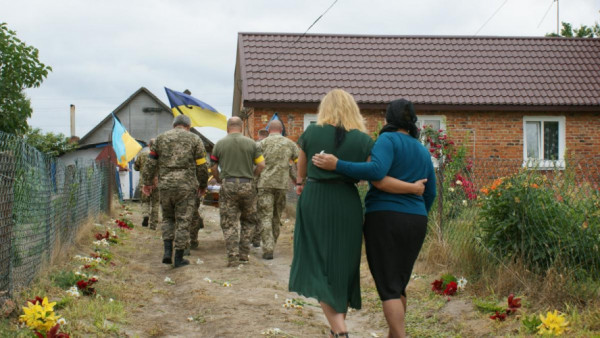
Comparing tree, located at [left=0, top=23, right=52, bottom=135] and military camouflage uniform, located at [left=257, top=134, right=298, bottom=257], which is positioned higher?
tree, located at [left=0, top=23, right=52, bottom=135]

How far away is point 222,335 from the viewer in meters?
4.90

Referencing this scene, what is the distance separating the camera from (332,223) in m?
4.27

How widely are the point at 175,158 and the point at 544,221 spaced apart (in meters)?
4.47

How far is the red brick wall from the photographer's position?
57.0 ft

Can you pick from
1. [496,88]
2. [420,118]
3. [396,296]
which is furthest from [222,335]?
[496,88]

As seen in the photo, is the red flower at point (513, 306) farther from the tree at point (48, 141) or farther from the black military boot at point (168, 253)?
the tree at point (48, 141)

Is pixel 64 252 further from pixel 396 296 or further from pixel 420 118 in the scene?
pixel 420 118

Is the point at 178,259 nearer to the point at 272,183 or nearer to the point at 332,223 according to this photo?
the point at 272,183

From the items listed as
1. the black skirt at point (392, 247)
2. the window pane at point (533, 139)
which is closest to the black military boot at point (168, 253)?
the black skirt at point (392, 247)

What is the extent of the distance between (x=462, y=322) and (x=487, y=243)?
975mm

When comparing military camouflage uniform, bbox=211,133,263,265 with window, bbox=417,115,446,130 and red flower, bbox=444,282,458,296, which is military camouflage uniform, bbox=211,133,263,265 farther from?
window, bbox=417,115,446,130

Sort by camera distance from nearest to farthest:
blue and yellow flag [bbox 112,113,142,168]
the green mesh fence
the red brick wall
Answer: the green mesh fence → blue and yellow flag [bbox 112,113,142,168] → the red brick wall

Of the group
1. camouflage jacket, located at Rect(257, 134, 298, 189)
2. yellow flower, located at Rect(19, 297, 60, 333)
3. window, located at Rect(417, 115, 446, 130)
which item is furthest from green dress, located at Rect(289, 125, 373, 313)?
window, located at Rect(417, 115, 446, 130)

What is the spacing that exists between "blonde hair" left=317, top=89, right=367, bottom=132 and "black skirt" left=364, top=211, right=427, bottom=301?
652mm
